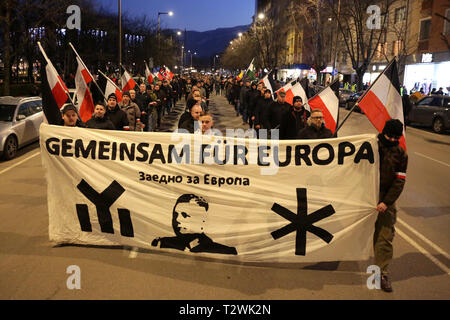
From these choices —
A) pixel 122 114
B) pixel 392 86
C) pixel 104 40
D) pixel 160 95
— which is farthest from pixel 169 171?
pixel 104 40

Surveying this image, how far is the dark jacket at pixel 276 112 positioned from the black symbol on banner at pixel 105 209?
4.99 meters

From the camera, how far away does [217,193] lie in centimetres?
486

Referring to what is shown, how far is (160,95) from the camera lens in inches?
716

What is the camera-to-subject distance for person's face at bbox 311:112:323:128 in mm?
5895

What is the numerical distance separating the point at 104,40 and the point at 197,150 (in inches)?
1735

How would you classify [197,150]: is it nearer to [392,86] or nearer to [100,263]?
[100,263]

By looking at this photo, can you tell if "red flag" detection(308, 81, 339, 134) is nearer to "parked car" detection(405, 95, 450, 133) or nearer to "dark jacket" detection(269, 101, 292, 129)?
"dark jacket" detection(269, 101, 292, 129)

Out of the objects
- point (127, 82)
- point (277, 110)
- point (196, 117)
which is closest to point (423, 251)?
point (196, 117)

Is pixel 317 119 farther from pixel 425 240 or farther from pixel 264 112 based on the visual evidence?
pixel 264 112

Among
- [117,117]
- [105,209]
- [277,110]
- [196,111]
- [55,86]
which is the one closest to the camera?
[105,209]

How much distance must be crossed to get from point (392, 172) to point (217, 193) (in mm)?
1845

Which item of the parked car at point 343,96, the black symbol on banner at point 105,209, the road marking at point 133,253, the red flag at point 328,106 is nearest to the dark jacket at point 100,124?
the black symbol on banner at point 105,209

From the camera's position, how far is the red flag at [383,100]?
5434 mm

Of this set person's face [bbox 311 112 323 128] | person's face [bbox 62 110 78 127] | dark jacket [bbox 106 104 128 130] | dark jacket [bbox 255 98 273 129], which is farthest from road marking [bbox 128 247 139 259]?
dark jacket [bbox 255 98 273 129]
